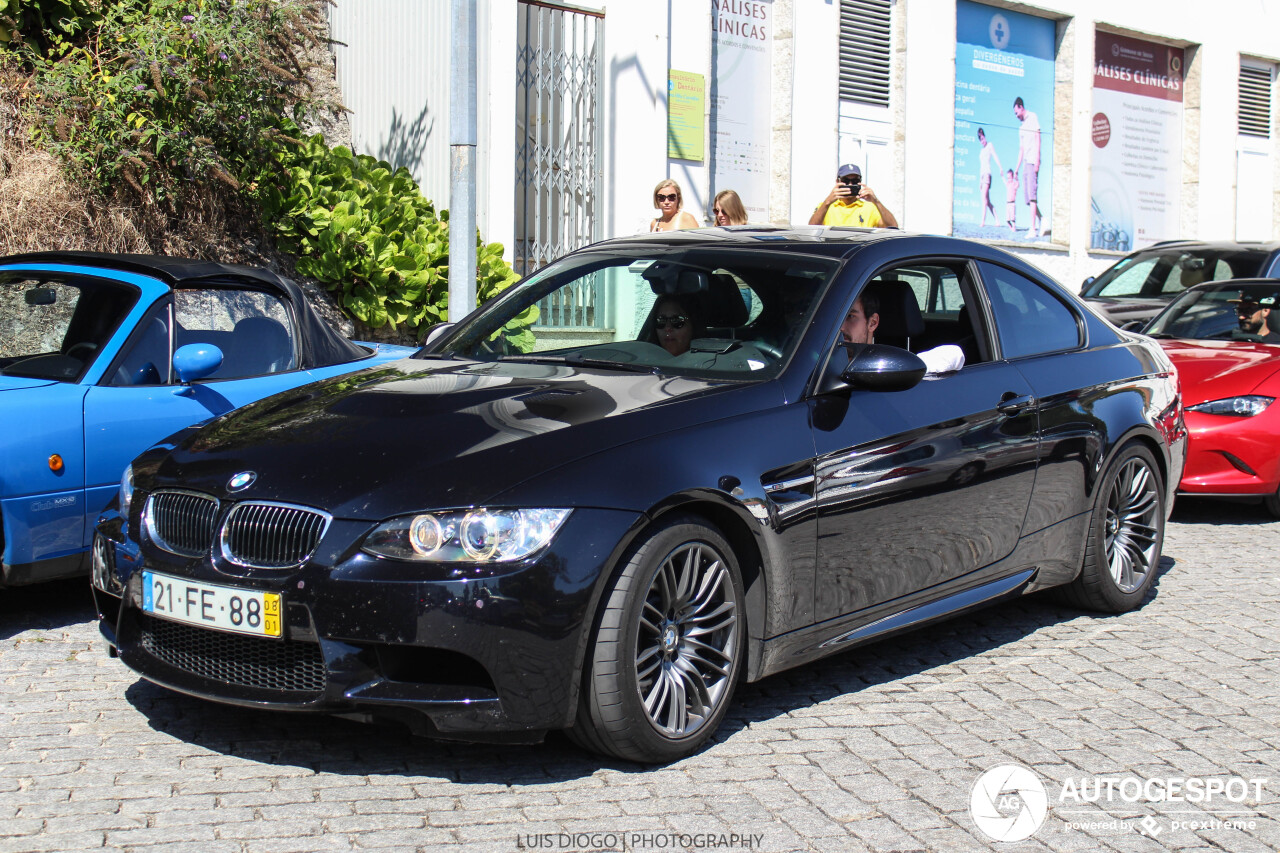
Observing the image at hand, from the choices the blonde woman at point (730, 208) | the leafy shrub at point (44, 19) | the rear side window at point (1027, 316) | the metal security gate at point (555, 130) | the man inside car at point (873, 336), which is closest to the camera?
the man inside car at point (873, 336)

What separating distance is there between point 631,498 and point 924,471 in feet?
4.53

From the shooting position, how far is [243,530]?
146 inches

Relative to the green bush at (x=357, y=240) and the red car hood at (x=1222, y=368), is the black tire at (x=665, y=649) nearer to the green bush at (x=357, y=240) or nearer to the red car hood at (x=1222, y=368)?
Answer: the red car hood at (x=1222, y=368)

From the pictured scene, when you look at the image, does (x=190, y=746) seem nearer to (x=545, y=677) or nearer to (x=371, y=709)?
(x=371, y=709)

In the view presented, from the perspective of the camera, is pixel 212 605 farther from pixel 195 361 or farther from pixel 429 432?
pixel 195 361

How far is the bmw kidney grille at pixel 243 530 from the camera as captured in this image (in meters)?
3.62

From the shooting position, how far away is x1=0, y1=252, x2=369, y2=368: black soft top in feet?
19.4

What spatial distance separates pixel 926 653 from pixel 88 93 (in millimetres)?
7464

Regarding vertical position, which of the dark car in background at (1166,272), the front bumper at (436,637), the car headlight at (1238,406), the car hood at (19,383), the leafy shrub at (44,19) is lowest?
the front bumper at (436,637)

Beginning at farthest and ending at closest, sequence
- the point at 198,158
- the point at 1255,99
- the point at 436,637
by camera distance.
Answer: the point at 1255,99, the point at 198,158, the point at 436,637

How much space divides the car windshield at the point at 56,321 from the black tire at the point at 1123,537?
4.15 meters

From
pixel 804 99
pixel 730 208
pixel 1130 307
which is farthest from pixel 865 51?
pixel 730 208

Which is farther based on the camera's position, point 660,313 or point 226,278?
point 226,278

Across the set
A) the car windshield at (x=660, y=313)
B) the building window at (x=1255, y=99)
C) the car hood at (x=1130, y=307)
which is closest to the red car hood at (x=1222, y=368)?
the car hood at (x=1130, y=307)
